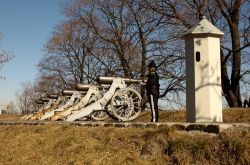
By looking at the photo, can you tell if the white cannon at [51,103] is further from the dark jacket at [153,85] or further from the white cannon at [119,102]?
the dark jacket at [153,85]

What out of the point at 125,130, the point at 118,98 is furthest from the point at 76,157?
the point at 118,98

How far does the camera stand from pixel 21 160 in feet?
29.5

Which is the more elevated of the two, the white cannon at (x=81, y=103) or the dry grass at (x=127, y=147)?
the white cannon at (x=81, y=103)

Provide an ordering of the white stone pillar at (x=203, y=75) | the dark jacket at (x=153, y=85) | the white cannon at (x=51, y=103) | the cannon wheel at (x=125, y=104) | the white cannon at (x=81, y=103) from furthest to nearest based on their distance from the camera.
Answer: the white cannon at (x=51, y=103), the white cannon at (x=81, y=103), the cannon wheel at (x=125, y=104), the dark jacket at (x=153, y=85), the white stone pillar at (x=203, y=75)

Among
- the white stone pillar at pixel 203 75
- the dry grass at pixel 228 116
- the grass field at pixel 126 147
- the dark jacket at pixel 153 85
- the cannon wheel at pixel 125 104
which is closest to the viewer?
the grass field at pixel 126 147

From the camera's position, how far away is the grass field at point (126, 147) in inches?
271

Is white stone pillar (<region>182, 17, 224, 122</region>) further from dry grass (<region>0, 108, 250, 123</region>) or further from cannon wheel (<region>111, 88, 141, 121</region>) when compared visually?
dry grass (<region>0, 108, 250, 123</region>)

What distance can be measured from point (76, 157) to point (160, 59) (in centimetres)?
1921

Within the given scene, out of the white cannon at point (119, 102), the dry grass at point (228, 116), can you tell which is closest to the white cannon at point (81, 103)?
the white cannon at point (119, 102)

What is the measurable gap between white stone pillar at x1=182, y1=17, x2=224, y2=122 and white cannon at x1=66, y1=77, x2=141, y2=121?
4.03 m

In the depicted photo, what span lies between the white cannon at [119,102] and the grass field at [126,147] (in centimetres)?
300

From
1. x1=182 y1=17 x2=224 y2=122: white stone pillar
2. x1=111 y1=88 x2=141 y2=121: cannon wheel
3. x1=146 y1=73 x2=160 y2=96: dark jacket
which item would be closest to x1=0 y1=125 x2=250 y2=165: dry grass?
x1=182 y1=17 x2=224 y2=122: white stone pillar

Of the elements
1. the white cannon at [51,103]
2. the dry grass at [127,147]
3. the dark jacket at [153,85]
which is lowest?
→ the dry grass at [127,147]

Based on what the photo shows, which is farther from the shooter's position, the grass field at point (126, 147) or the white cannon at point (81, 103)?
the white cannon at point (81, 103)
